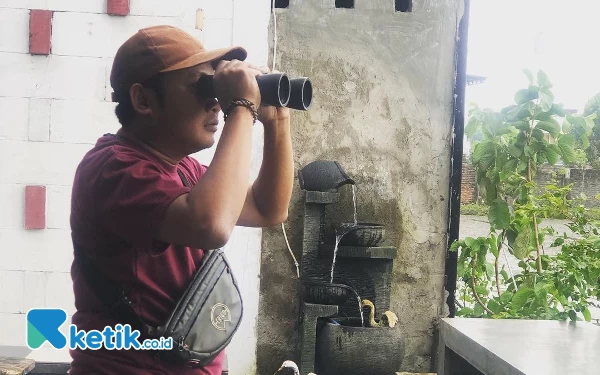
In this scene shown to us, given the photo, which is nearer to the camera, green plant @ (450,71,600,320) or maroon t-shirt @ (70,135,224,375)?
maroon t-shirt @ (70,135,224,375)

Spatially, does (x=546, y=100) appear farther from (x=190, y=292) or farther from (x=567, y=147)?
(x=190, y=292)

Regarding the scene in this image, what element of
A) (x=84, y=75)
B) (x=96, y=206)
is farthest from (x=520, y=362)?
(x=84, y=75)

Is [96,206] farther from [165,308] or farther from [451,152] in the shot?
[451,152]

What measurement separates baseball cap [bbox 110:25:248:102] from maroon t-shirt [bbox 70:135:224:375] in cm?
13

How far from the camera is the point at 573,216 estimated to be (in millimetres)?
3504

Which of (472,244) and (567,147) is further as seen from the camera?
(472,244)

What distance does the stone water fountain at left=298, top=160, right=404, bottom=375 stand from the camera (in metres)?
3.44

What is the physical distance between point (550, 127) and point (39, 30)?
2891 mm

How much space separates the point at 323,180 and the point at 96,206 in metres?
2.52

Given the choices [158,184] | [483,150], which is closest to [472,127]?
[483,150]

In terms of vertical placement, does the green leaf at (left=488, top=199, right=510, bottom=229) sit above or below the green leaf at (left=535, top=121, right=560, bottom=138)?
below

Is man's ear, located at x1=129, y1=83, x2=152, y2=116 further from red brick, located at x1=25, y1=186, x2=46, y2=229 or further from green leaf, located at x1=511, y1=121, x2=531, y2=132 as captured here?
green leaf, located at x1=511, y1=121, x2=531, y2=132

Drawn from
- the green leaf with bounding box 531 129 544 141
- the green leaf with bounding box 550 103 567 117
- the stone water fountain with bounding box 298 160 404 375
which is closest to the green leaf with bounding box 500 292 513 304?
the stone water fountain with bounding box 298 160 404 375

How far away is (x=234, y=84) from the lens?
1206 mm
